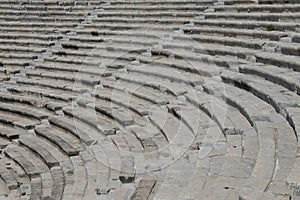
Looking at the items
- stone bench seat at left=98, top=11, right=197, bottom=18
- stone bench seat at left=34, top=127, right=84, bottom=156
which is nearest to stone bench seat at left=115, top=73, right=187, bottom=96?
stone bench seat at left=34, top=127, right=84, bottom=156

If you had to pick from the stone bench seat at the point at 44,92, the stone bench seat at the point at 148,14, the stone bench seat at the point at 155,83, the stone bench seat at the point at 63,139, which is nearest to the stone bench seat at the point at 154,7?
the stone bench seat at the point at 148,14

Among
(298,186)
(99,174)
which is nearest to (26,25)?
(99,174)

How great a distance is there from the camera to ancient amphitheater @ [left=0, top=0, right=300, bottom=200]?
5.33m

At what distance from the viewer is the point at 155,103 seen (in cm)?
873

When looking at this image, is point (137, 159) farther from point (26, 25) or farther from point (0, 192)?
point (26, 25)

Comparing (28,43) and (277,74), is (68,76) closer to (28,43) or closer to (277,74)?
(28,43)

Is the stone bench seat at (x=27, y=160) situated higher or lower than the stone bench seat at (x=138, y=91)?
lower

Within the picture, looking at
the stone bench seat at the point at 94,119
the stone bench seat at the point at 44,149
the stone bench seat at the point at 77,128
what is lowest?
the stone bench seat at the point at 44,149

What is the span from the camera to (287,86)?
6926 millimetres

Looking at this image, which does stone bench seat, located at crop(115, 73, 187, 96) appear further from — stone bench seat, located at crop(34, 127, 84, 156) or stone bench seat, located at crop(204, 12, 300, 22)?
stone bench seat, located at crop(204, 12, 300, 22)

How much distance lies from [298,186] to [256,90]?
3460mm

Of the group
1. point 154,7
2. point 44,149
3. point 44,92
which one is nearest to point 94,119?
point 44,149

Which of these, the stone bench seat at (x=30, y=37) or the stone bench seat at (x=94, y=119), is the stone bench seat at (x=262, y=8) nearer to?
the stone bench seat at (x=94, y=119)

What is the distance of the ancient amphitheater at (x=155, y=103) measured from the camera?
5.33 meters
